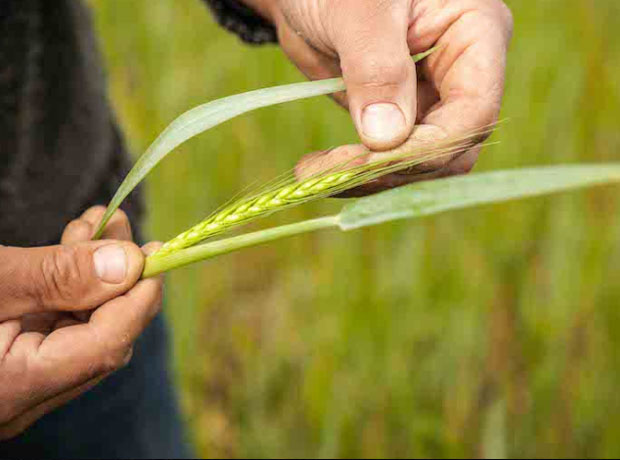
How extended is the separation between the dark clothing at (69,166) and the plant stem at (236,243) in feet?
1.04

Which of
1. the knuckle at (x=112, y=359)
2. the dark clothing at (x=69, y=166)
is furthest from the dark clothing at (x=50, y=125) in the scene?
the knuckle at (x=112, y=359)

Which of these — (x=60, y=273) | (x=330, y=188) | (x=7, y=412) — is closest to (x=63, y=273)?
(x=60, y=273)

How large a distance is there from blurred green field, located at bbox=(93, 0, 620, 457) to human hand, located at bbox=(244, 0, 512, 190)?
0.60 meters

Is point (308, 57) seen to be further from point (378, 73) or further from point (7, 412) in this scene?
point (7, 412)

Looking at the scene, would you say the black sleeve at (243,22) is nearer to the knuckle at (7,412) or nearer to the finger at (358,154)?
the finger at (358,154)

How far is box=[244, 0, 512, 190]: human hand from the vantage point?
0.65 m

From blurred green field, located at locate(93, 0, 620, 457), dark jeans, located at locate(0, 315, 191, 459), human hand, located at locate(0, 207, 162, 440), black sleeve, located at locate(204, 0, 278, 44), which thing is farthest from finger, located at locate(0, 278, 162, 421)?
blurred green field, located at locate(93, 0, 620, 457)

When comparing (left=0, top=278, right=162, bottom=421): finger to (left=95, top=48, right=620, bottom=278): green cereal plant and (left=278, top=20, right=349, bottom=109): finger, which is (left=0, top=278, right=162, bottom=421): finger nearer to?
(left=95, top=48, right=620, bottom=278): green cereal plant

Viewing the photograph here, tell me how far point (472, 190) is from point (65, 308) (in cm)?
37

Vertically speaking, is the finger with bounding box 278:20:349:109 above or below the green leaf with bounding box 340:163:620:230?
above

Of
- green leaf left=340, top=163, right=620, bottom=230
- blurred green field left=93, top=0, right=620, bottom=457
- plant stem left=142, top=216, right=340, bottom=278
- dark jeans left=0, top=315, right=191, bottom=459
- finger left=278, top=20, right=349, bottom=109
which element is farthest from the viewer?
blurred green field left=93, top=0, right=620, bottom=457

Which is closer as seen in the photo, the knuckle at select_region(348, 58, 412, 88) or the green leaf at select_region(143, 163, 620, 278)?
the green leaf at select_region(143, 163, 620, 278)

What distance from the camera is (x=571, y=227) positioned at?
4.63ft

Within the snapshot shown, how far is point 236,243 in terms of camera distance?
22.0 inches
